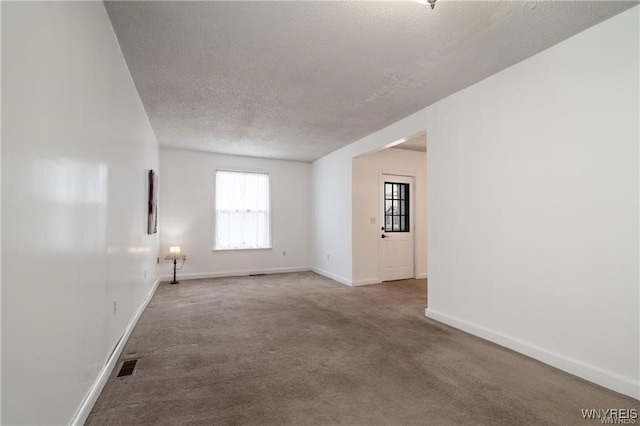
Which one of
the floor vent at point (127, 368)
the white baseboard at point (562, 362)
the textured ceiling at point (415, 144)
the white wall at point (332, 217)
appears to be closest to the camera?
the white baseboard at point (562, 362)

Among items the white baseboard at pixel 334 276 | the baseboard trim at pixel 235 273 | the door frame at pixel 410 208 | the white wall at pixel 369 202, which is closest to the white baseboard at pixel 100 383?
the baseboard trim at pixel 235 273

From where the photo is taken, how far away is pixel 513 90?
2.82m

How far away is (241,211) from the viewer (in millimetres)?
6602

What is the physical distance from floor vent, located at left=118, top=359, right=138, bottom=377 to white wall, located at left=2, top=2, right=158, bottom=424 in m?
0.19

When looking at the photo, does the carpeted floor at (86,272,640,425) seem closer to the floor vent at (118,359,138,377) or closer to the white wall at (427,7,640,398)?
the floor vent at (118,359,138,377)

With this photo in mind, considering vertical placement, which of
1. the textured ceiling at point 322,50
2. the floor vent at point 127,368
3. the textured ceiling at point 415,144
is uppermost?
the textured ceiling at point 322,50

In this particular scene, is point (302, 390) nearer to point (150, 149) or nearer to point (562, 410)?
point (562, 410)

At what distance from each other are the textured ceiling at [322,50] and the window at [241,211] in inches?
99.2

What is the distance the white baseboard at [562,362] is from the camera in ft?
6.75

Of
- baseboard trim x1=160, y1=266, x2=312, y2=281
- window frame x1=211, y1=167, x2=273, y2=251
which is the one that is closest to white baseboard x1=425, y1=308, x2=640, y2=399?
baseboard trim x1=160, y1=266, x2=312, y2=281

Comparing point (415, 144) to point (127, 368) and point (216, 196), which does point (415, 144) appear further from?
point (127, 368)

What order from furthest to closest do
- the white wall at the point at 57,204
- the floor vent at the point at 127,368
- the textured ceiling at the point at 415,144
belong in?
the textured ceiling at the point at 415,144
the floor vent at the point at 127,368
the white wall at the point at 57,204

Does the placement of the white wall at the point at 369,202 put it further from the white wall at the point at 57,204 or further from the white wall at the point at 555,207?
the white wall at the point at 57,204

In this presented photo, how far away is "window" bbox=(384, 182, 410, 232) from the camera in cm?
595
